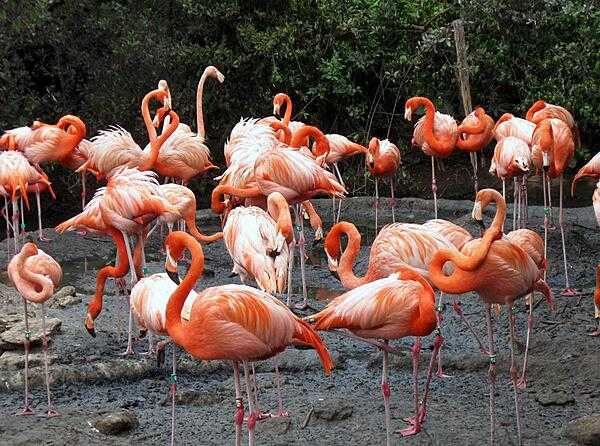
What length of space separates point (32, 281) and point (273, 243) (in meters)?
1.41

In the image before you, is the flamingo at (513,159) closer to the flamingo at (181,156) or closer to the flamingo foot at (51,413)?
the flamingo at (181,156)

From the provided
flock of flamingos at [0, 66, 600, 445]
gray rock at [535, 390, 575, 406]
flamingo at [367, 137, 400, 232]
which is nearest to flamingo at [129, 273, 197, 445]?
flock of flamingos at [0, 66, 600, 445]

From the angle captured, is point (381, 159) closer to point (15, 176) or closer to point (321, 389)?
point (15, 176)

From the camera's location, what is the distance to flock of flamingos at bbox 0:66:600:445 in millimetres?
4656

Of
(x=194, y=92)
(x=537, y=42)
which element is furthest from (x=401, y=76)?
(x=194, y=92)

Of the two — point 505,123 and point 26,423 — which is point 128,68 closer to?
point 505,123

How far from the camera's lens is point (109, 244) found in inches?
395

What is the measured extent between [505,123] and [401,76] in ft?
14.8

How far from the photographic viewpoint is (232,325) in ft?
14.7

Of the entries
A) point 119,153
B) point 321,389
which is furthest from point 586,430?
point 119,153

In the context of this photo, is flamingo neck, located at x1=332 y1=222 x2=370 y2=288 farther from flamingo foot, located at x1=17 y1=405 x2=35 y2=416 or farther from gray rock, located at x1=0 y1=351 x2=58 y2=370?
gray rock, located at x1=0 y1=351 x2=58 y2=370

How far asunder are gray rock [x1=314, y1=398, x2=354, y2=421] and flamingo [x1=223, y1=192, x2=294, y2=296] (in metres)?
0.87

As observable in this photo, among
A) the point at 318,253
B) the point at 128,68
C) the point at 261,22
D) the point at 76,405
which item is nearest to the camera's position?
the point at 76,405

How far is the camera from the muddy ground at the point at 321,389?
5152mm
